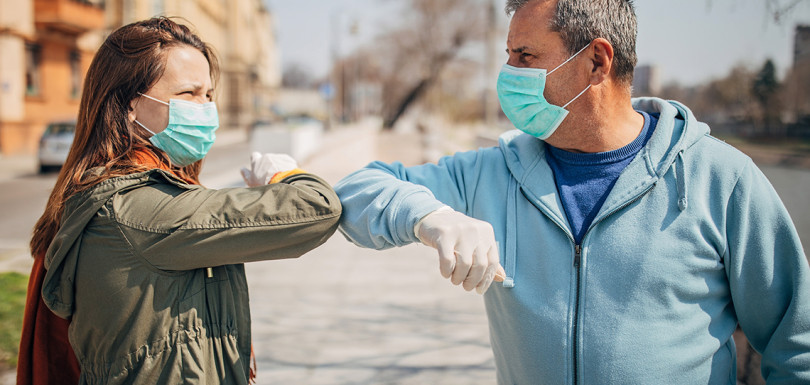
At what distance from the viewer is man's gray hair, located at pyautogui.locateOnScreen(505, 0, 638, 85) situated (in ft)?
6.16

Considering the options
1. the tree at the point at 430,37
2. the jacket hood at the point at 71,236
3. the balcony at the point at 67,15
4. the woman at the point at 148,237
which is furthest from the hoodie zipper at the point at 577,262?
the tree at the point at 430,37

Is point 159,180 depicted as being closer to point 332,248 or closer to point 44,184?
point 332,248

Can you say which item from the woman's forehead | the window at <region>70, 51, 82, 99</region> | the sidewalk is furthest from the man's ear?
the window at <region>70, 51, 82, 99</region>

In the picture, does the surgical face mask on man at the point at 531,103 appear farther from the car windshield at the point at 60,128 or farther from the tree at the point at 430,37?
the tree at the point at 430,37

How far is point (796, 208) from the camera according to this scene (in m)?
3.13

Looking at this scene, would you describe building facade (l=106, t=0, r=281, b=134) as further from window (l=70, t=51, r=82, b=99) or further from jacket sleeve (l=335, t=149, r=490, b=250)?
jacket sleeve (l=335, t=149, r=490, b=250)

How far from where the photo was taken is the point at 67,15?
22.8 meters

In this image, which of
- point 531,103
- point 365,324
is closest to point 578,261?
point 531,103

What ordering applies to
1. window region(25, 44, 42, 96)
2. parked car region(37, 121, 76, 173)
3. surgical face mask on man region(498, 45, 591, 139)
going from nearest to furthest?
1. surgical face mask on man region(498, 45, 591, 139)
2. parked car region(37, 121, 76, 173)
3. window region(25, 44, 42, 96)

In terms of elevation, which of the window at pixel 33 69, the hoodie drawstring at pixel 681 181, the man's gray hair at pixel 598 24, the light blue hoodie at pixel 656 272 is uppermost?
the window at pixel 33 69

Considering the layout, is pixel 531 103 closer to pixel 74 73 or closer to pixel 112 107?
pixel 112 107

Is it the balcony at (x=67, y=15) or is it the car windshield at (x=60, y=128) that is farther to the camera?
the balcony at (x=67, y=15)

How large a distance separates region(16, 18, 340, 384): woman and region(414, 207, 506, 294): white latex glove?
0.37 m

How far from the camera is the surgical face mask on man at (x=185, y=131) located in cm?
185
